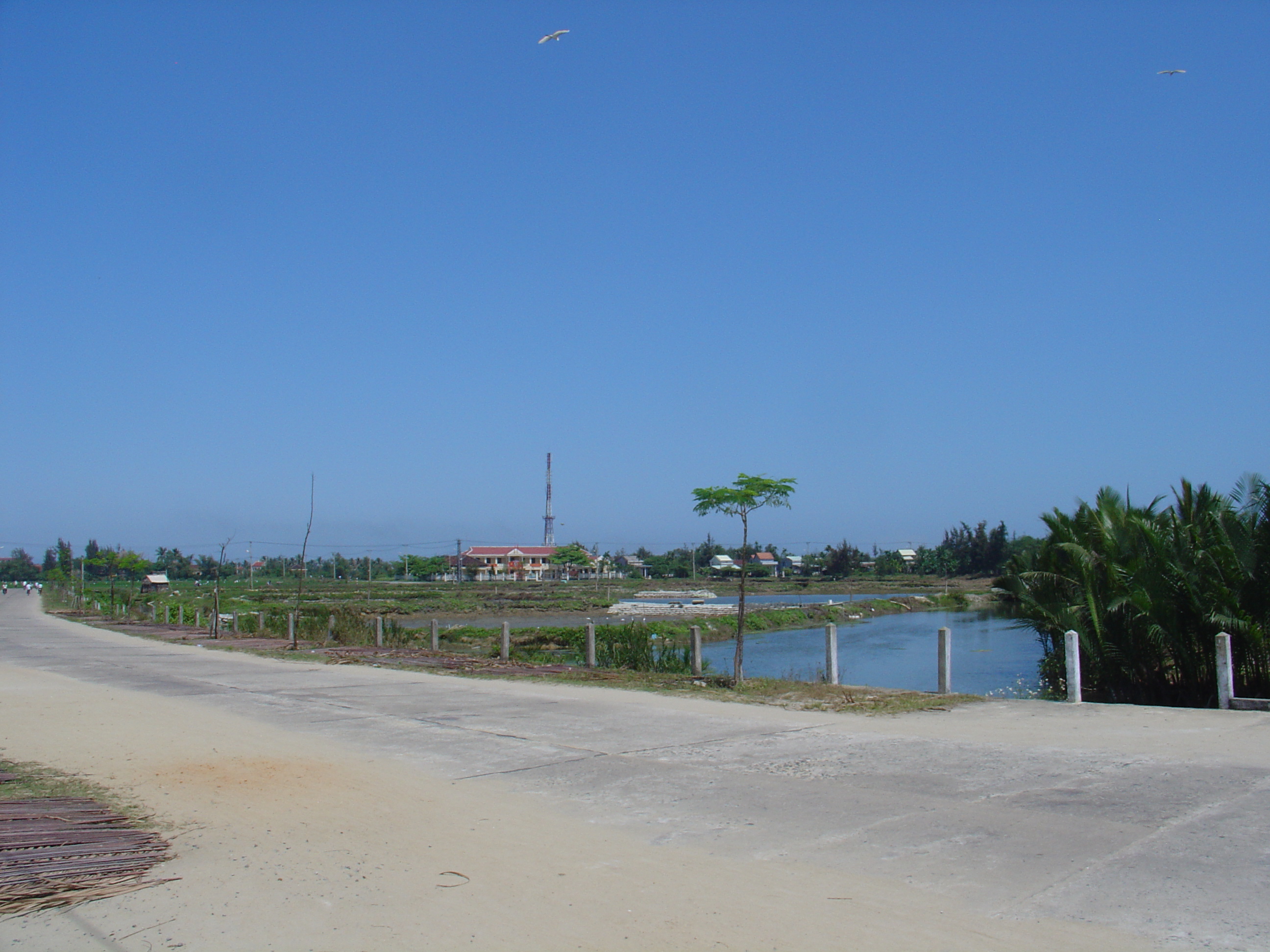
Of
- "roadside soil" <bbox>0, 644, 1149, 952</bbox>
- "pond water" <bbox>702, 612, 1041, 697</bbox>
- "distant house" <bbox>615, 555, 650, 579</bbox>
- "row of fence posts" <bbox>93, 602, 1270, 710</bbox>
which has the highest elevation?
"distant house" <bbox>615, 555, 650, 579</bbox>

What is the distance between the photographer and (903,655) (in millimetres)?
37562

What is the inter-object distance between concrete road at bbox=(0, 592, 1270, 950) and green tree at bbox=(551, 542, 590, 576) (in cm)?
12820

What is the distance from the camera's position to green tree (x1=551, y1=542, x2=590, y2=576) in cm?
14450

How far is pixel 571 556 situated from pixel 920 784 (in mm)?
136714

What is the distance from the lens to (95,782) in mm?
8945

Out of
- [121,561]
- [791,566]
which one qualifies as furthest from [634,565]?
[121,561]

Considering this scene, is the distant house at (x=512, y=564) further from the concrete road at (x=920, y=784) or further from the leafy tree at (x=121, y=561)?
the concrete road at (x=920, y=784)

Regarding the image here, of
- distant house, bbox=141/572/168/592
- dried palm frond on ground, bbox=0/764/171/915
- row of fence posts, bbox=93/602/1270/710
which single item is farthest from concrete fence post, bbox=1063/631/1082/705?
distant house, bbox=141/572/168/592

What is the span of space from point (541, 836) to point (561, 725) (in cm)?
542

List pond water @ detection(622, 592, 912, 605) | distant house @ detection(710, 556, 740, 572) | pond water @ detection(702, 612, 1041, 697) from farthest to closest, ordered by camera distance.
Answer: distant house @ detection(710, 556, 740, 572)
pond water @ detection(622, 592, 912, 605)
pond water @ detection(702, 612, 1041, 697)

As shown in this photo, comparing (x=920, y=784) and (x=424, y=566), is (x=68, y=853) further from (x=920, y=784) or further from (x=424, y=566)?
(x=424, y=566)

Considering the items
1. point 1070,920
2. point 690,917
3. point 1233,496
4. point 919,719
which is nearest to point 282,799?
point 690,917

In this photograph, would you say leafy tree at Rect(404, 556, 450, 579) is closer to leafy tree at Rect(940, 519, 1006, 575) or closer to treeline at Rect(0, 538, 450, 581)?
treeline at Rect(0, 538, 450, 581)

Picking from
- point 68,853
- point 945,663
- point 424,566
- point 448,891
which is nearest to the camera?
point 448,891
